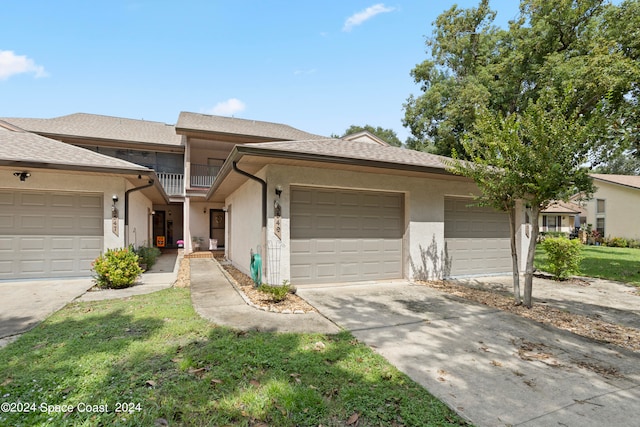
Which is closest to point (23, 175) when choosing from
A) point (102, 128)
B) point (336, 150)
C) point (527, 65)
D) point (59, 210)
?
point (59, 210)

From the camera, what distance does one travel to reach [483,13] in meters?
19.0

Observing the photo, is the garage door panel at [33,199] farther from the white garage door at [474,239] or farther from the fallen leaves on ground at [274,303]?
the white garage door at [474,239]

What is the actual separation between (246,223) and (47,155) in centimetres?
506

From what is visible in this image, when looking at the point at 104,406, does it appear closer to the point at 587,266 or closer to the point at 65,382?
the point at 65,382

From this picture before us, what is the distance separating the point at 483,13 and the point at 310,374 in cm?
2364

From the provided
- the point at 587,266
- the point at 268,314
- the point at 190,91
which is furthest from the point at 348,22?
the point at 587,266

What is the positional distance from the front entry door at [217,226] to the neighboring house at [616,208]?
26.0m

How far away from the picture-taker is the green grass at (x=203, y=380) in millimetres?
2381

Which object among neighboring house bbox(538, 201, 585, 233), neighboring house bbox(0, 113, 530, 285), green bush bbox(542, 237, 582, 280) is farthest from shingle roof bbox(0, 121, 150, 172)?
neighboring house bbox(538, 201, 585, 233)

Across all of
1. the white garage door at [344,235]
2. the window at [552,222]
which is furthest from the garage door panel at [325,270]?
the window at [552,222]

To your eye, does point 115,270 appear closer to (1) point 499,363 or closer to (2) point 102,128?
(1) point 499,363

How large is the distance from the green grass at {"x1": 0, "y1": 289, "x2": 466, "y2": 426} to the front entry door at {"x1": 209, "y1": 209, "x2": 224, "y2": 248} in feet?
43.2

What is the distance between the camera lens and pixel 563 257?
336 inches

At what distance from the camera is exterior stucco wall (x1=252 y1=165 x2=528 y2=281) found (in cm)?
Answer: 679
